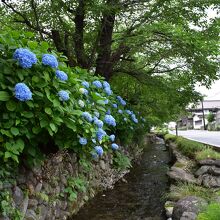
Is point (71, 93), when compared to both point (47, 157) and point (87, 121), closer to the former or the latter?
point (87, 121)

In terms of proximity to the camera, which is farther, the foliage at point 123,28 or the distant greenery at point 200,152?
the distant greenery at point 200,152

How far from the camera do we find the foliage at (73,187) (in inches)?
228

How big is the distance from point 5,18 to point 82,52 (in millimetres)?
2840

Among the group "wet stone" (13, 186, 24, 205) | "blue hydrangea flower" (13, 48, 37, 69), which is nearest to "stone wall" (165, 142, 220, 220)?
"wet stone" (13, 186, 24, 205)

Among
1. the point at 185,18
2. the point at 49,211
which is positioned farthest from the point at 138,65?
the point at 49,211

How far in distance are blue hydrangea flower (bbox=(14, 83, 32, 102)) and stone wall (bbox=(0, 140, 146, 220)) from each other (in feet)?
3.64

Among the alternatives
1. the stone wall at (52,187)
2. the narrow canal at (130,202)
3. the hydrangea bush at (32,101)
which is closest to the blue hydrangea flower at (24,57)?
the hydrangea bush at (32,101)

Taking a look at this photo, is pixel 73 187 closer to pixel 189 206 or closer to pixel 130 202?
pixel 130 202

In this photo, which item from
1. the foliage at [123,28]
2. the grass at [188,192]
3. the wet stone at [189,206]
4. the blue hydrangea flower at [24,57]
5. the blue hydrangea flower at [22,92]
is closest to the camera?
the blue hydrangea flower at [22,92]

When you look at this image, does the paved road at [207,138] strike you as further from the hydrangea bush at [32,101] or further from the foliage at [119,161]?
the hydrangea bush at [32,101]

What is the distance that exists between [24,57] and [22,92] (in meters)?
0.42

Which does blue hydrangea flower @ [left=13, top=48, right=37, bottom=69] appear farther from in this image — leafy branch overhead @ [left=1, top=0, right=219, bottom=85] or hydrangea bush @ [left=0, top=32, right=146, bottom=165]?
leafy branch overhead @ [left=1, top=0, right=219, bottom=85]

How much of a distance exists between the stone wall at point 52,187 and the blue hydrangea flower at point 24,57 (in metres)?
1.46

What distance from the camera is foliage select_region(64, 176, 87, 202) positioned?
579cm
